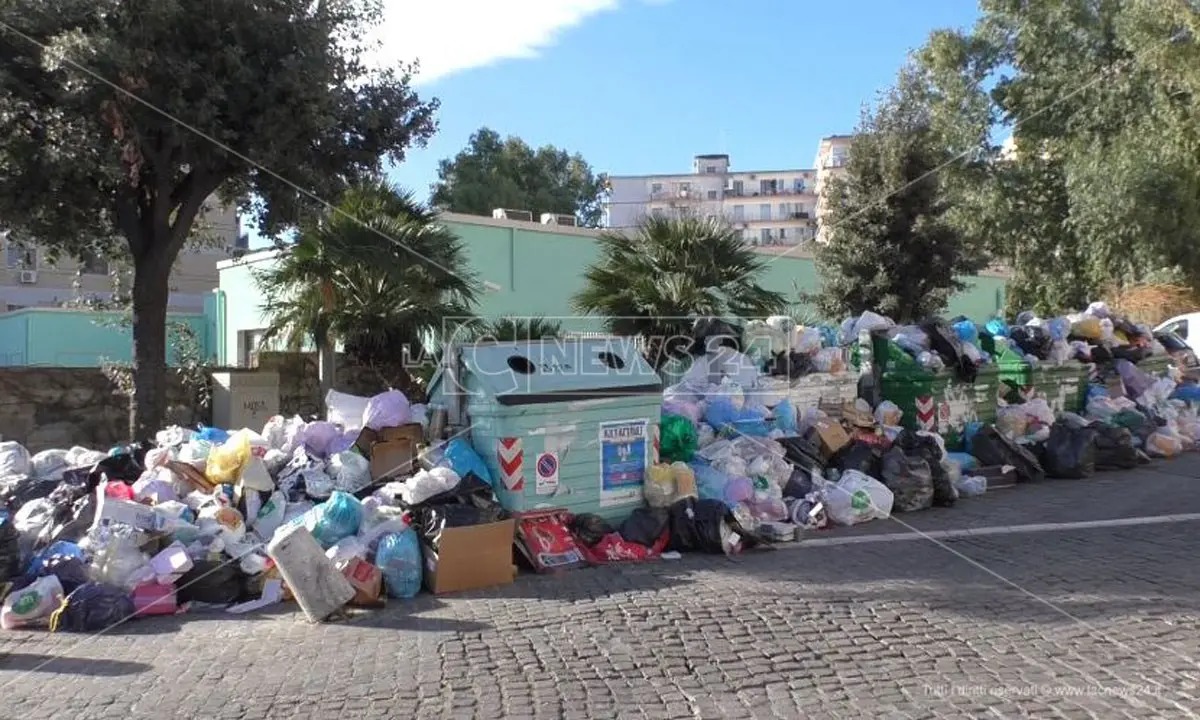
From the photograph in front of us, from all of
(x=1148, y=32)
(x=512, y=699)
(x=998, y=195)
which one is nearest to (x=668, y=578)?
(x=512, y=699)

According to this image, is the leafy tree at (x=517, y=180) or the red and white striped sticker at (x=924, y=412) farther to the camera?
the leafy tree at (x=517, y=180)

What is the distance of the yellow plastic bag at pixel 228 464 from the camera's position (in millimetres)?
6758

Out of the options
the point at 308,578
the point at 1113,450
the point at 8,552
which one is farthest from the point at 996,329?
the point at 8,552

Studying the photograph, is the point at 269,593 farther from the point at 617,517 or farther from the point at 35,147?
the point at 35,147

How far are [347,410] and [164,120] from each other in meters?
2.87

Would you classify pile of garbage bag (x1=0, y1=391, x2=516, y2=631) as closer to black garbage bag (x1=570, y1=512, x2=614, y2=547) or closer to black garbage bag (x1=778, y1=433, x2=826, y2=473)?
black garbage bag (x1=570, y1=512, x2=614, y2=547)

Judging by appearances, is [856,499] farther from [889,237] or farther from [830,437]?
[889,237]

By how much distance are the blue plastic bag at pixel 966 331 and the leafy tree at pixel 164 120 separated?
20.9 feet

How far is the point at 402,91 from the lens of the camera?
9555 mm

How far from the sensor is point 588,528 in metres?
6.97

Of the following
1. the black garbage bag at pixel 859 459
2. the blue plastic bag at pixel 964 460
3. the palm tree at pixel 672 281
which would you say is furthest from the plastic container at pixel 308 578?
the blue plastic bag at pixel 964 460

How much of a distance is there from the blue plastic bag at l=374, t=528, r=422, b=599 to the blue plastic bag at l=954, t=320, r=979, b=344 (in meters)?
7.28

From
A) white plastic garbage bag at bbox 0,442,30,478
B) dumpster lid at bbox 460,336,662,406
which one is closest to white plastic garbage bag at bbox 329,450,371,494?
dumpster lid at bbox 460,336,662,406

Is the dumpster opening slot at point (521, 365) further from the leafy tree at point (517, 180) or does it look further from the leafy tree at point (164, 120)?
the leafy tree at point (517, 180)
